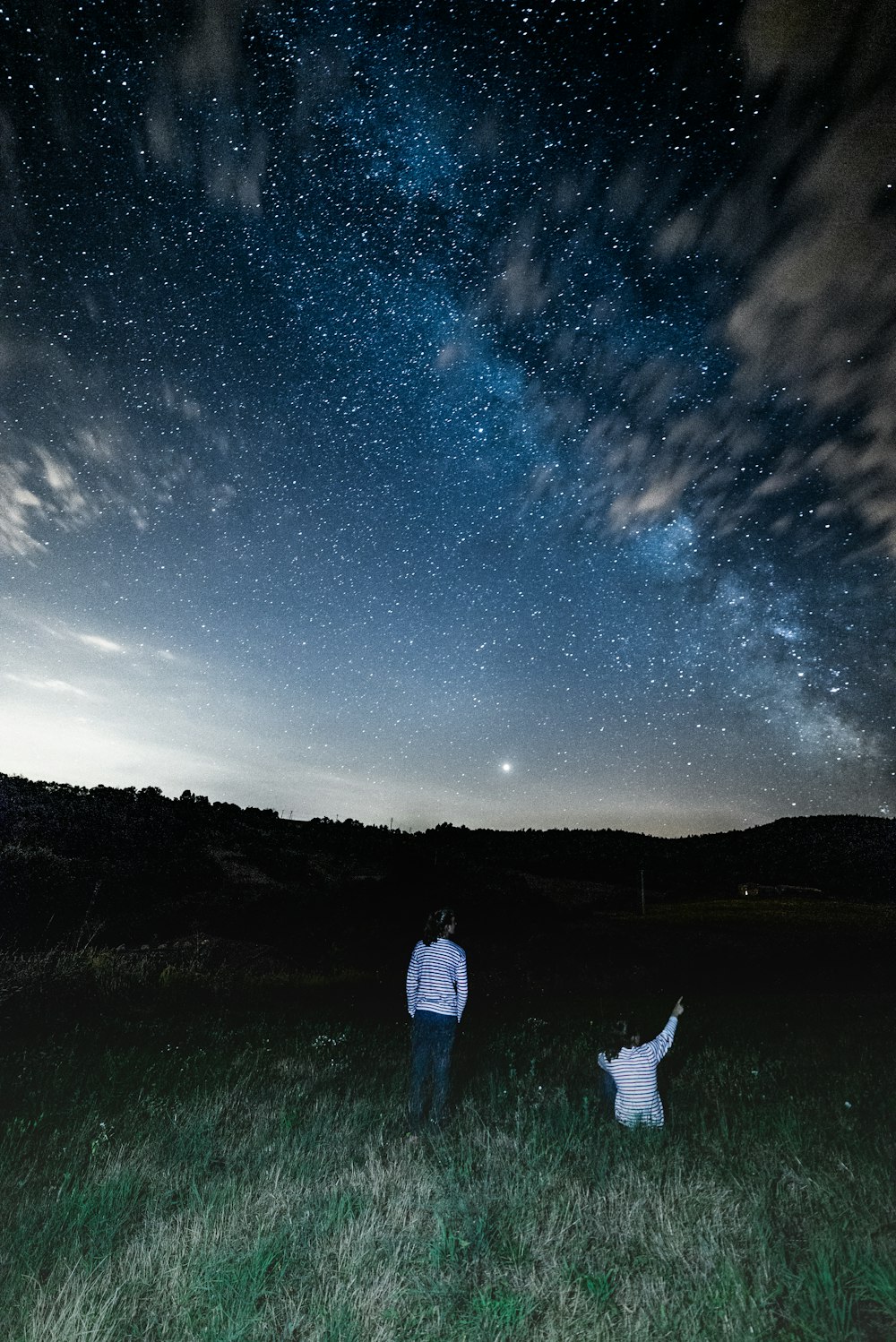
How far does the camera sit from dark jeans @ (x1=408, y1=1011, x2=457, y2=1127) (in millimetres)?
6609

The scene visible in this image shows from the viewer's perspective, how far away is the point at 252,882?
1374 inches

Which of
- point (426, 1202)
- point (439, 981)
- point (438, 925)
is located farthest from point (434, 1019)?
point (426, 1202)

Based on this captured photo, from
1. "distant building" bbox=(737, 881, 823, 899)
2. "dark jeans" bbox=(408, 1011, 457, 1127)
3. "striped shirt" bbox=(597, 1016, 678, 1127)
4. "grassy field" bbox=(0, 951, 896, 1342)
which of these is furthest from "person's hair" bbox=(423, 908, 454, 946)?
"distant building" bbox=(737, 881, 823, 899)

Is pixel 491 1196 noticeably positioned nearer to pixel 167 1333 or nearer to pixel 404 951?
pixel 167 1333

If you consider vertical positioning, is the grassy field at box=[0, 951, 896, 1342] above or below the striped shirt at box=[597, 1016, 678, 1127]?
below

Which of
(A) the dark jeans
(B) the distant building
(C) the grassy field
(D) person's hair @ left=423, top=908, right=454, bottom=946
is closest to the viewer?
(C) the grassy field

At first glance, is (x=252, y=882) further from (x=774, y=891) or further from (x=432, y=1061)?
(x=774, y=891)

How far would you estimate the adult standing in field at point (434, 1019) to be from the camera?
6.64 metres

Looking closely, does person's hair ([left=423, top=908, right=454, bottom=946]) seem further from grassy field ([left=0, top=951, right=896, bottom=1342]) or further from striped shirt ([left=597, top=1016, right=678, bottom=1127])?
striped shirt ([left=597, top=1016, right=678, bottom=1127])

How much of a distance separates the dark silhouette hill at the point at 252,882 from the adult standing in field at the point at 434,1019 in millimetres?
15855

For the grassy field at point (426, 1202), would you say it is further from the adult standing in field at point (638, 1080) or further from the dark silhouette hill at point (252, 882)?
the dark silhouette hill at point (252, 882)

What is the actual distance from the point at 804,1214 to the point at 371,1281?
118 inches

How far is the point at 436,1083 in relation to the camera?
21.8ft

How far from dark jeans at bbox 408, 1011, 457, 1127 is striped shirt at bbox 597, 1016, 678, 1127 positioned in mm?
1675
